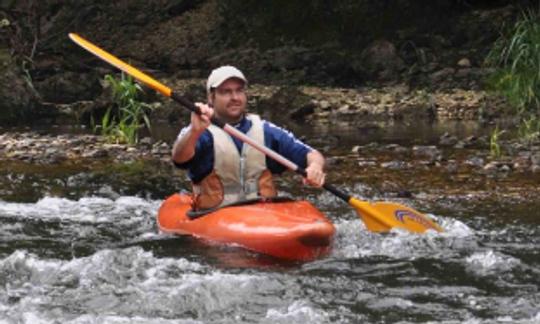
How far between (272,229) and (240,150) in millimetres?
694

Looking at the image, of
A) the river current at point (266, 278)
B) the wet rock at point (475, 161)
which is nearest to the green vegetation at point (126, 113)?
the wet rock at point (475, 161)

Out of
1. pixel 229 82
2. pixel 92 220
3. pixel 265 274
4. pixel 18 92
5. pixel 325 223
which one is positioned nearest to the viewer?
pixel 265 274

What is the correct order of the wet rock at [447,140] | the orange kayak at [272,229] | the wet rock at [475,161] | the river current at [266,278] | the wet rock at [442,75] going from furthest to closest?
1. the wet rock at [442,75]
2. the wet rock at [447,140]
3. the wet rock at [475,161]
4. the orange kayak at [272,229]
5. the river current at [266,278]

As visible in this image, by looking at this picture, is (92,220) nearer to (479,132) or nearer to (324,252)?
(324,252)

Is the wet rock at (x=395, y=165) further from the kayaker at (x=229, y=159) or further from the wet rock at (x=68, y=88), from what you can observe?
the wet rock at (x=68, y=88)

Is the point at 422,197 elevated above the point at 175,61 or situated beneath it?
situated beneath

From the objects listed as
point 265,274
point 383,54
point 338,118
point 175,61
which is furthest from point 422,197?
point 175,61

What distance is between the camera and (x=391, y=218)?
5449 millimetres

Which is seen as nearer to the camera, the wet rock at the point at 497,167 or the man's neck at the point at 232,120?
the man's neck at the point at 232,120

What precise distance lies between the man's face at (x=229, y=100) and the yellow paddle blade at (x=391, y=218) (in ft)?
2.78

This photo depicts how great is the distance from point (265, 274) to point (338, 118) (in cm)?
808

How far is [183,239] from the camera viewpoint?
17.7 ft

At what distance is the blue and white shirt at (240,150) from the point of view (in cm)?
538

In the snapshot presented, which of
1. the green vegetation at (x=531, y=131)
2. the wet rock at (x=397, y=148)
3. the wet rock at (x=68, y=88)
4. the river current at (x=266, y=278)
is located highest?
the wet rock at (x=68, y=88)
